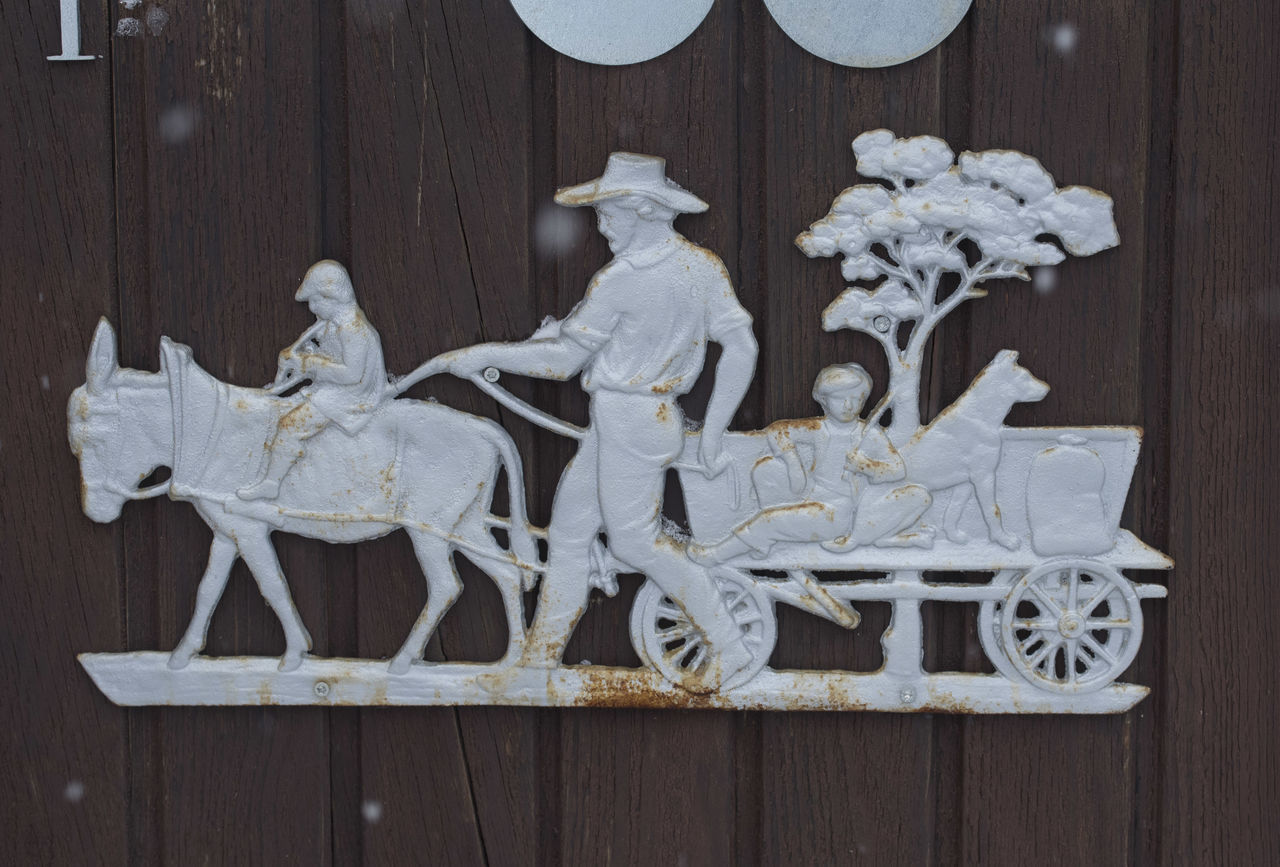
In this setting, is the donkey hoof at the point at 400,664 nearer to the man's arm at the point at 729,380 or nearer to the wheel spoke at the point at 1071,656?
the man's arm at the point at 729,380

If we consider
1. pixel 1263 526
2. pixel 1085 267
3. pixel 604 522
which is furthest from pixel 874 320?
pixel 1263 526

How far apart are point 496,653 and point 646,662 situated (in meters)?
0.17

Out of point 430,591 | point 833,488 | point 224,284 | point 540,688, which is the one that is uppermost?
point 224,284

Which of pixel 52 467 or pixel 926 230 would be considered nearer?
pixel 926 230

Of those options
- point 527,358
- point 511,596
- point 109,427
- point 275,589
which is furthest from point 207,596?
point 527,358

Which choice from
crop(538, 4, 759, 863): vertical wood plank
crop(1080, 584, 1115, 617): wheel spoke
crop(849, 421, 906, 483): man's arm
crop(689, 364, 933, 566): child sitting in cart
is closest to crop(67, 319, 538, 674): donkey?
crop(538, 4, 759, 863): vertical wood plank

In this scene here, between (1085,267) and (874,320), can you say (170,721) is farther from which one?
(1085,267)

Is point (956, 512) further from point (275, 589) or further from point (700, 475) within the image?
point (275, 589)

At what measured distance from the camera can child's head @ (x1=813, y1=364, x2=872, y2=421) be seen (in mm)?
1028

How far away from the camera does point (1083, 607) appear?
3.46ft

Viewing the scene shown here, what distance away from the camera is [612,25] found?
1041mm

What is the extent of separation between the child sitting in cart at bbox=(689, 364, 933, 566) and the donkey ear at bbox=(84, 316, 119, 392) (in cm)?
65

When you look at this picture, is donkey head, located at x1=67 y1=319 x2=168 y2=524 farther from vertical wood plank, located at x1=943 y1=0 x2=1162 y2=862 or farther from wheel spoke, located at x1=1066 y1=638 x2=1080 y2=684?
wheel spoke, located at x1=1066 y1=638 x2=1080 y2=684

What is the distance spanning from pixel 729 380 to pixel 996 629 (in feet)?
1.24
